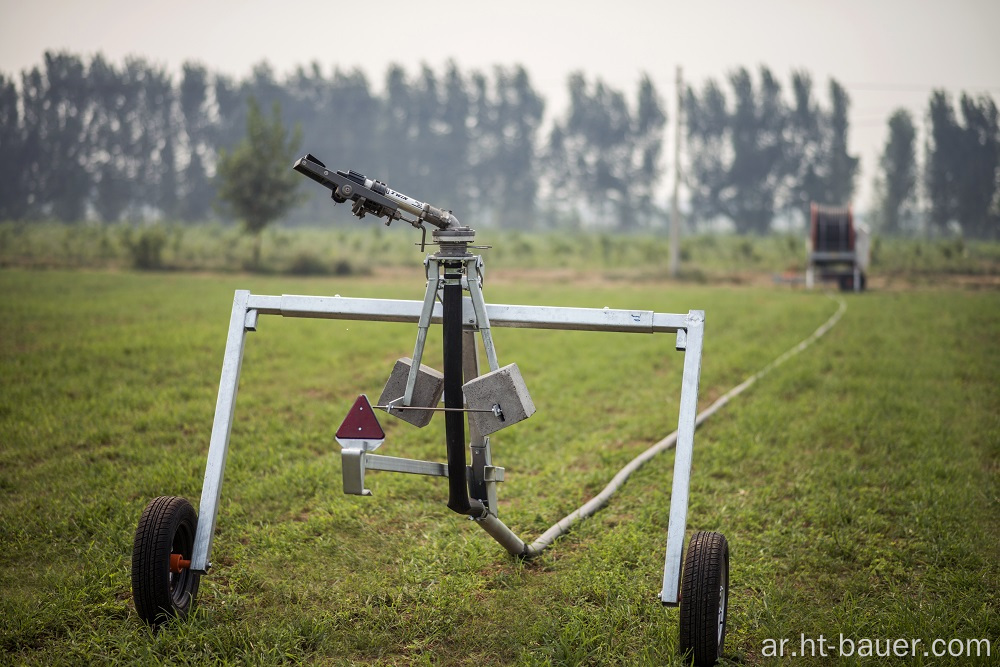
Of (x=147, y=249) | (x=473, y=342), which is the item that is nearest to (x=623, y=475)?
(x=473, y=342)

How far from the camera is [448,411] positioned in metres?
2.76

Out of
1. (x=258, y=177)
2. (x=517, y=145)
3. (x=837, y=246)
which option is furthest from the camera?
(x=517, y=145)

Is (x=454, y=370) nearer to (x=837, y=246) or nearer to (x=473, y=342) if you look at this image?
(x=473, y=342)

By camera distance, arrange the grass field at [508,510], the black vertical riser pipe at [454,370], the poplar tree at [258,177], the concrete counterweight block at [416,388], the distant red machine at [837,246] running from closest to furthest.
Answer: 1. the black vertical riser pipe at [454,370]
2. the concrete counterweight block at [416,388]
3. the grass field at [508,510]
4. the distant red machine at [837,246]
5. the poplar tree at [258,177]

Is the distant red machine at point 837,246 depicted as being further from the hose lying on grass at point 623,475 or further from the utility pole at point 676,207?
the hose lying on grass at point 623,475

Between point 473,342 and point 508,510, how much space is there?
1.72 meters

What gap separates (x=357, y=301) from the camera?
10.0 ft

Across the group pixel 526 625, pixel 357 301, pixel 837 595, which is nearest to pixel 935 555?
pixel 837 595

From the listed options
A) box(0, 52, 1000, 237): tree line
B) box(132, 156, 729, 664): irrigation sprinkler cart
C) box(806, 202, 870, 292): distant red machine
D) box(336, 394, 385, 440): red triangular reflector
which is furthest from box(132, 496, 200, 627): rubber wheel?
box(0, 52, 1000, 237): tree line

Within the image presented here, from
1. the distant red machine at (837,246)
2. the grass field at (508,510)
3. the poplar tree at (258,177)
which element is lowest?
the grass field at (508,510)

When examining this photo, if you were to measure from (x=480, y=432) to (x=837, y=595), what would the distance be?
187 cm

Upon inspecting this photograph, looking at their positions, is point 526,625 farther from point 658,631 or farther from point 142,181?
point 142,181

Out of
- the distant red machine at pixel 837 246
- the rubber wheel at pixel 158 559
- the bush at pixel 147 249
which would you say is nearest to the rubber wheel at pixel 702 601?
the rubber wheel at pixel 158 559

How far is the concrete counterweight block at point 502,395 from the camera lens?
2709 millimetres
